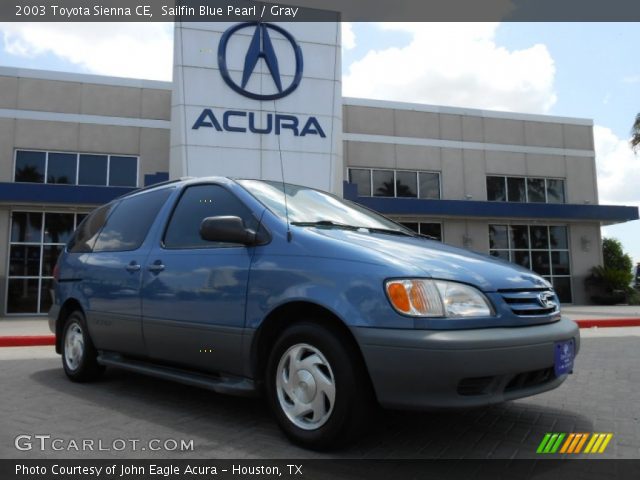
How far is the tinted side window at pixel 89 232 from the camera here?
16.5 ft

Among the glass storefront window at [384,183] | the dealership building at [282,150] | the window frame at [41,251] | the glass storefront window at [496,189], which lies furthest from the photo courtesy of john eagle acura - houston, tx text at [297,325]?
the glass storefront window at [496,189]

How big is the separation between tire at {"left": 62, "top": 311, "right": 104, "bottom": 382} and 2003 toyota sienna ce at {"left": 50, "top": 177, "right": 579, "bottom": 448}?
20.2 inches

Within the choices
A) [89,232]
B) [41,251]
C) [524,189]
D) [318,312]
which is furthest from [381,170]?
[318,312]

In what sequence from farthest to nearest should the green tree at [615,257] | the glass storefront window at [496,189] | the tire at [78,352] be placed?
the green tree at [615,257]
the glass storefront window at [496,189]
the tire at [78,352]

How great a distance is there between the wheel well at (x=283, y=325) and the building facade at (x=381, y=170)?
11.7m

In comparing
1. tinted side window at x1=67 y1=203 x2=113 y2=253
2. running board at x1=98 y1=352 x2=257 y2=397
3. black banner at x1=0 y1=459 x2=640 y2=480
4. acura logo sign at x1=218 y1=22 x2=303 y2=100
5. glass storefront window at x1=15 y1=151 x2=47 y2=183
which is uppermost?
Result: acura logo sign at x1=218 y1=22 x2=303 y2=100

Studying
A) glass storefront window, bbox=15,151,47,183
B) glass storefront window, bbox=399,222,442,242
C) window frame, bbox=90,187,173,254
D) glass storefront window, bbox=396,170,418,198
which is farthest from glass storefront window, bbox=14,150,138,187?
window frame, bbox=90,187,173,254

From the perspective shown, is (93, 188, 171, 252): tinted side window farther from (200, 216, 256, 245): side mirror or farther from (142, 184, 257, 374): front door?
(200, 216, 256, 245): side mirror

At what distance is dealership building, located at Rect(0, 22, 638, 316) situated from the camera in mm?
14195

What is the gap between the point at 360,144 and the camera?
775 inches

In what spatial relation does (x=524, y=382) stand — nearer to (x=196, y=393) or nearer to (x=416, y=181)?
(x=196, y=393)

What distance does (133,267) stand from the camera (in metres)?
4.14

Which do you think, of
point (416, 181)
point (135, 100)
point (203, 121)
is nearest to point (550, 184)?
point (416, 181)

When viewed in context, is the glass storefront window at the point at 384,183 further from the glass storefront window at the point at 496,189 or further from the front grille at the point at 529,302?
the front grille at the point at 529,302
